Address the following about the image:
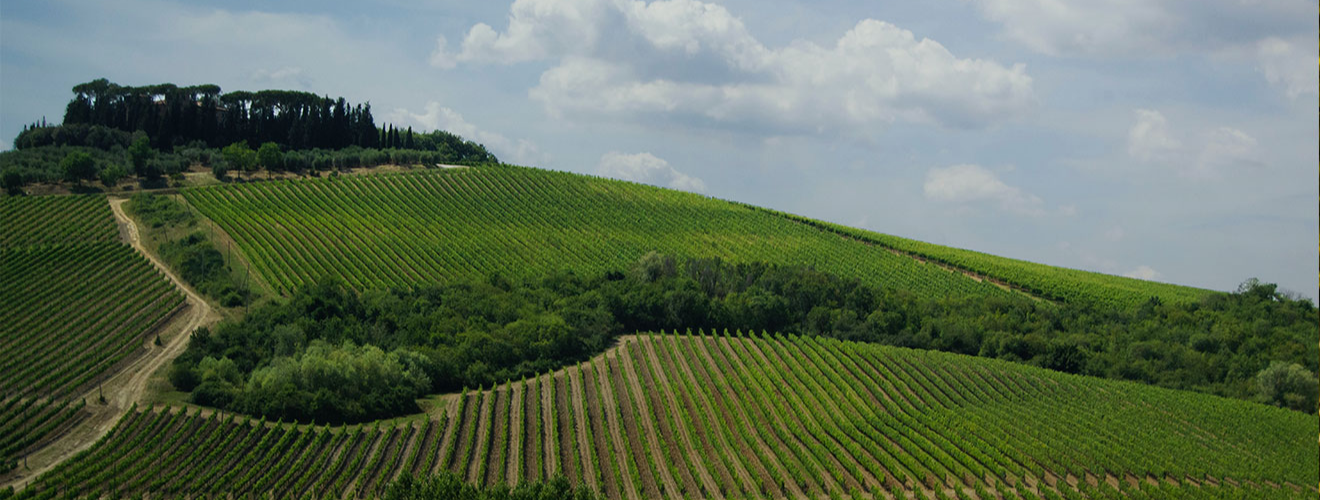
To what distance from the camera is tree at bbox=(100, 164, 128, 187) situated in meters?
108

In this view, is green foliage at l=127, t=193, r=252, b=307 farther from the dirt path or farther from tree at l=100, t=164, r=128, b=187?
tree at l=100, t=164, r=128, b=187

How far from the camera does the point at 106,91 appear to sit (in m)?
146

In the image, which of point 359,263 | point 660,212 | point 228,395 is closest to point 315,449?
point 228,395

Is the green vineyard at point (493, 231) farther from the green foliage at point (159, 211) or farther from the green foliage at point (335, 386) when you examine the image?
the green foliage at point (335, 386)

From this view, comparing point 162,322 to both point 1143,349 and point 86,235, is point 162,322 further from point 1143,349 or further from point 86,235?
point 1143,349

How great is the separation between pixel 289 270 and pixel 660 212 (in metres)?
53.7

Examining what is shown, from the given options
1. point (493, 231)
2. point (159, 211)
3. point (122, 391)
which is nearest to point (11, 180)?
point (159, 211)

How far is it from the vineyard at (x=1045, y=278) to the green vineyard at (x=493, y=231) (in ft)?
22.2

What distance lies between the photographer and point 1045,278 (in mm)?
123375

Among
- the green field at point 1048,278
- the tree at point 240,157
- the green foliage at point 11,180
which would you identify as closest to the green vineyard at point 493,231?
the green field at point 1048,278

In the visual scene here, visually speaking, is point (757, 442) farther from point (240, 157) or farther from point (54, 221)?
point (240, 157)

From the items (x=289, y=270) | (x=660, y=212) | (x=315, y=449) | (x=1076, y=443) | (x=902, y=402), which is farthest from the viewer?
(x=660, y=212)

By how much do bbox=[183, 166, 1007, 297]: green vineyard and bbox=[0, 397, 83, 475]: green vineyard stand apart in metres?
27.8

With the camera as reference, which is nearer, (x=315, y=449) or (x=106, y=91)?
(x=315, y=449)
